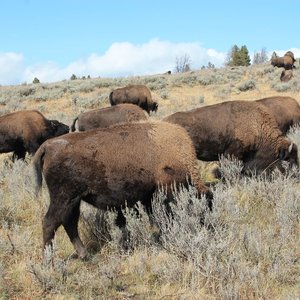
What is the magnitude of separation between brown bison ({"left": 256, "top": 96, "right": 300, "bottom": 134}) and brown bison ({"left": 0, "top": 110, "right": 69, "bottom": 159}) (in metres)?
5.69

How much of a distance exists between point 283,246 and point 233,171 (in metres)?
2.53

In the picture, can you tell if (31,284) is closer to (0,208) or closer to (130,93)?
(0,208)

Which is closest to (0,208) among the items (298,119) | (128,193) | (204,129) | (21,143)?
(128,193)

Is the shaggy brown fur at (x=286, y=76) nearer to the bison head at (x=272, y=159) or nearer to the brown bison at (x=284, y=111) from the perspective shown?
the brown bison at (x=284, y=111)

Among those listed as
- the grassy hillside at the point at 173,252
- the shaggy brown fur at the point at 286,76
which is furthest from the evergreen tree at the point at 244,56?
the grassy hillside at the point at 173,252

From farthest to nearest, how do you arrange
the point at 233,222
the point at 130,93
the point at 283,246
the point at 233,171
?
1. the point at 130,93
2. the point at 233,171
3. the point at 233,222
4. the point at 283,246

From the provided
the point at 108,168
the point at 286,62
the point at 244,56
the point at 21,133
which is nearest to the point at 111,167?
the point at 108,168

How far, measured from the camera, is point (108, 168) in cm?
498

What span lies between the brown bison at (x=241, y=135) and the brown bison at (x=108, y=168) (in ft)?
8.50

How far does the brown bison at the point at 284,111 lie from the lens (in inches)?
454

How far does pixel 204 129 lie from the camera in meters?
8.11

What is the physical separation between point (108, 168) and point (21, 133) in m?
6.69

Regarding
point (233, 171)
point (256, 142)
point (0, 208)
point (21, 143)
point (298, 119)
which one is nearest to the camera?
point (0, 208)

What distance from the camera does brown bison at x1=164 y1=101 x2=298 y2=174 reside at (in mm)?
7590
